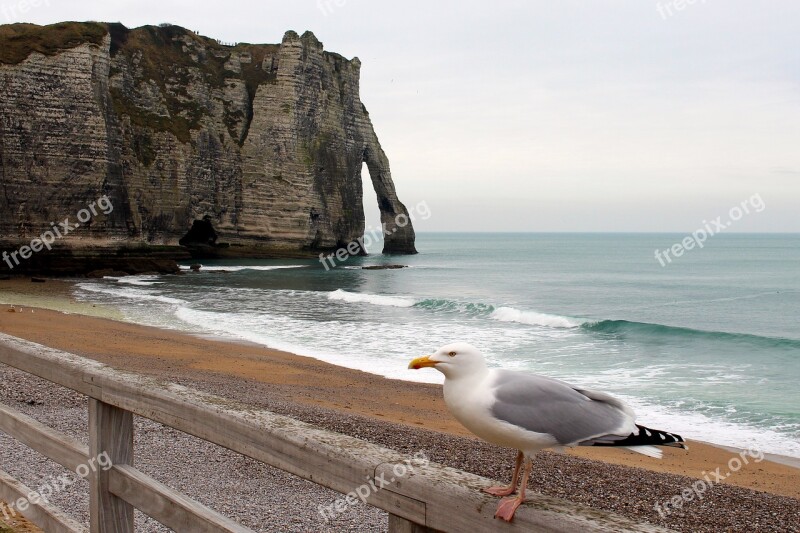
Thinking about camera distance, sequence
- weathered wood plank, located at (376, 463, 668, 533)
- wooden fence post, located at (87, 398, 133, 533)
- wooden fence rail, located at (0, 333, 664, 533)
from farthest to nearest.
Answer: wooden fence post, located at (87, 398, 133, 533), wooden fence rail, located at (0, 333, 664, 533), weathered wood plank, located at (376, 463, 668, 533)

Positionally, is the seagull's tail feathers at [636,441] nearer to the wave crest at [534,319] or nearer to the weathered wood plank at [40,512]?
the weathered wood plank at [40,512]

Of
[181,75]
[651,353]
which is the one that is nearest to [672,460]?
[651,353]

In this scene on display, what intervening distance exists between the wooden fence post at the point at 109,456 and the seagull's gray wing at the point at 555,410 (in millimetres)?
1570

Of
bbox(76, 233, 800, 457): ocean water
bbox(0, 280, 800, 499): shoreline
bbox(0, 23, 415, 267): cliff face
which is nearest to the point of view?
bbox(0, 280, 800, 499): shoreline

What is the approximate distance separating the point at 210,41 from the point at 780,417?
63068 millimetres

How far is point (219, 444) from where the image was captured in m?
2.40

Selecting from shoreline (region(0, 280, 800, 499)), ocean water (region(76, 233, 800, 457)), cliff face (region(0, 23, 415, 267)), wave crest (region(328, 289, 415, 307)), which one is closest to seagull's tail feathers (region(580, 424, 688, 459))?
shoreline (region(0, 280, 800, 499))

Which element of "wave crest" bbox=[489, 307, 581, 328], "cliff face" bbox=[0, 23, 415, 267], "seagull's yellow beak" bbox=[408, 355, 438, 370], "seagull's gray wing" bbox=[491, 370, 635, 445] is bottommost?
"wave crest" bbox=[489, 307, 581, 328]

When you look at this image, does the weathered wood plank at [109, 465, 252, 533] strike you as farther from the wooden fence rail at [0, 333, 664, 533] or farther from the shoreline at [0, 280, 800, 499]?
the shoreline at [0, 280, 800, 499]

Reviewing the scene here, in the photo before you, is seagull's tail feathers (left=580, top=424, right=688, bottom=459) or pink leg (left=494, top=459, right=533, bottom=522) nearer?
pink leg (left=494, top=459, right=533, bottom=522)

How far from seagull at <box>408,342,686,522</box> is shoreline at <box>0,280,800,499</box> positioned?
23.9 ft

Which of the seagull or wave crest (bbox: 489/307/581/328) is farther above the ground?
the seagull

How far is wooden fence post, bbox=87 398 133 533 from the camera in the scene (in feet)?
9.48

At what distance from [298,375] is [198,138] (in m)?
49.4
